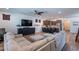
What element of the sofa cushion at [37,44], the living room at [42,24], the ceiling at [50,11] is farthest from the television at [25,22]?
the sofa cushion at [37,44]

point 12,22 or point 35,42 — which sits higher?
point 12,22

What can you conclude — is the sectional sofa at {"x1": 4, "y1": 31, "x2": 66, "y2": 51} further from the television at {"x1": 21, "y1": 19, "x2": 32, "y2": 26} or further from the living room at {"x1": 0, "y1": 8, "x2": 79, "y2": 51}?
the television at {"x1": 21, "y1": 19, "x2": 32, "y2": 26}

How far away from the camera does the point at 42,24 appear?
2070mm

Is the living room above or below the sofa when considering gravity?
above

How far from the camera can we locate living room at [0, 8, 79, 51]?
6.35 ft

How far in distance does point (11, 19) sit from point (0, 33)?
1.03 feet

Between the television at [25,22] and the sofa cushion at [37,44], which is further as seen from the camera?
the television at [25,22]

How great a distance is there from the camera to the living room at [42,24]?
1.94 meters

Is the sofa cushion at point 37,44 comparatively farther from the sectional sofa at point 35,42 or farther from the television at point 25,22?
the television at point 25,22

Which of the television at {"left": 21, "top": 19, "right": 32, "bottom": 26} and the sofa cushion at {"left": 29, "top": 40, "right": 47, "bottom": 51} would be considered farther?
the television at {"left": 21, "top": 19, "right": 32, "bottom": 26}

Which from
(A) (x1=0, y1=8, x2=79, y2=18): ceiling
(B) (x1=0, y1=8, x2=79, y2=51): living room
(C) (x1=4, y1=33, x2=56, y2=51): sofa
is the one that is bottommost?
(C) (x1=4, y1=33, x2=56, y2=51): sofa

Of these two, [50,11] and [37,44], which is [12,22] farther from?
[50,11]

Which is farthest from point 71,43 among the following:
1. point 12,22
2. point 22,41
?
point 12,22

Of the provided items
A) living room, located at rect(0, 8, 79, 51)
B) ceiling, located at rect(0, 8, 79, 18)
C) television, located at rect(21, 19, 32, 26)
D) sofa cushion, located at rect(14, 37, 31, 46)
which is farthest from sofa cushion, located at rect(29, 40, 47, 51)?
A: ceiling, located at rect(0, 8, 79, 18)
